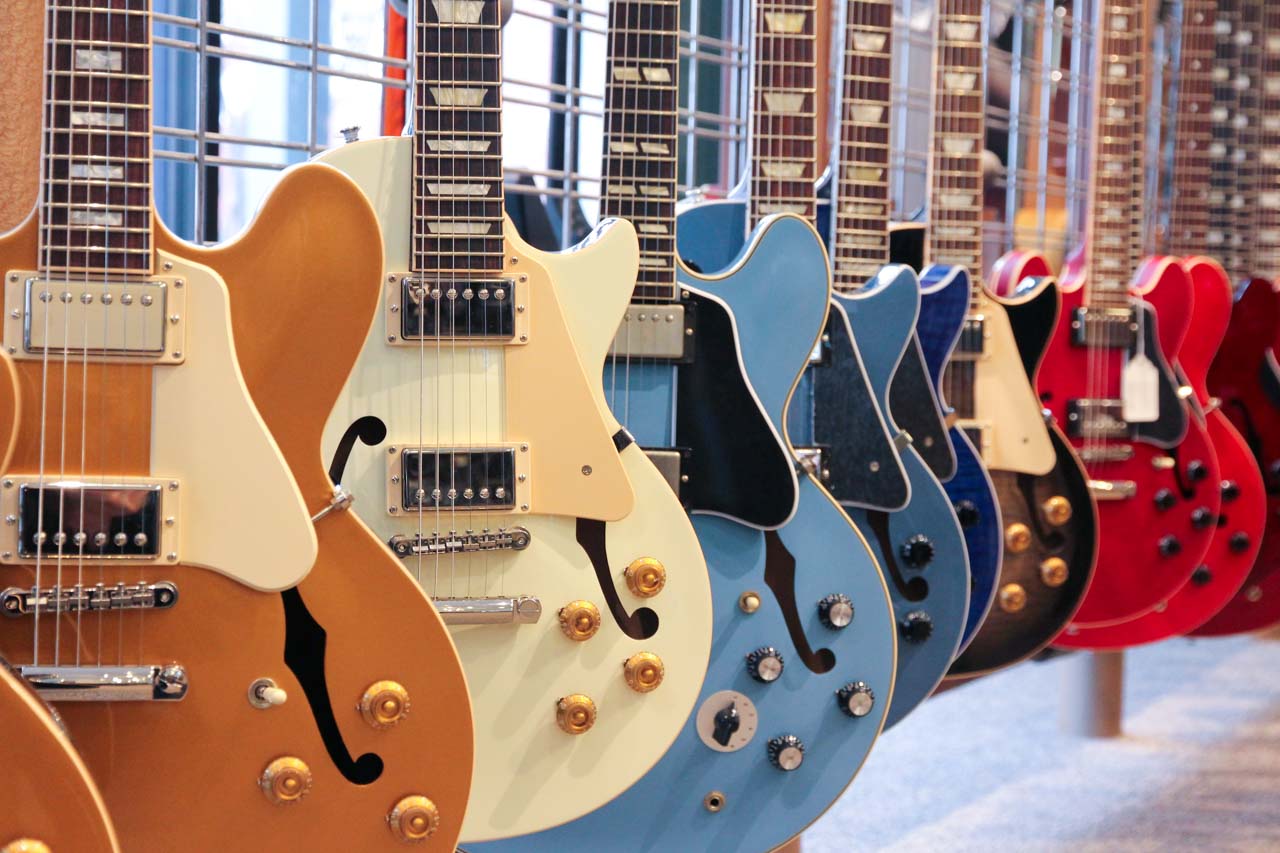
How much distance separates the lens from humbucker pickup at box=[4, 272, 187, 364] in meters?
1.17

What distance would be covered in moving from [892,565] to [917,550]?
4cm

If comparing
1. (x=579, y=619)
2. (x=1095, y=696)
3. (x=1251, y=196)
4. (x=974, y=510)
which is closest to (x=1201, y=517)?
(x=974, y=510)

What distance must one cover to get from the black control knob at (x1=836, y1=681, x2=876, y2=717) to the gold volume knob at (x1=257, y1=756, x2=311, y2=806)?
2.40 ft

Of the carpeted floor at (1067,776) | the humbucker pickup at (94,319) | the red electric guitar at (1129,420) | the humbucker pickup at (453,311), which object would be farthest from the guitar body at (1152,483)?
the humbucker pickup at (94,319)

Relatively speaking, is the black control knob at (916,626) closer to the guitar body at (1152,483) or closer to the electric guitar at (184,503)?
the guitar body at (1152,483)

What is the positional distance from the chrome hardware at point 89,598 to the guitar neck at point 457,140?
418 mm

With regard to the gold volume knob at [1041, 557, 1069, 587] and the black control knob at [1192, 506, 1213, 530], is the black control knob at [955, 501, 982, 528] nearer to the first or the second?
the gold volume knob at [1041, 557, 1069, 587]

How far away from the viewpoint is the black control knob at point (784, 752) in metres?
1.68

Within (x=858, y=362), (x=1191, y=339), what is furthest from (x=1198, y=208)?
(x=858, y=362)

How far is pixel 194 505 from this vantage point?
1.19 m

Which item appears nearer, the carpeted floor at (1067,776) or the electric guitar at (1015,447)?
the electric guitar at (1015,447)

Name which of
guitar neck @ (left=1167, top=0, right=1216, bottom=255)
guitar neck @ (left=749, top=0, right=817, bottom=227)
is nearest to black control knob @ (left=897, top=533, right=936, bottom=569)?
guitar neck @ (left=749, top=0, right=817, bottom=227)

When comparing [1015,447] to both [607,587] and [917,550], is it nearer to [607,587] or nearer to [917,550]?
[917,550]

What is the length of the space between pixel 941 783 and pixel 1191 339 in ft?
3.34
